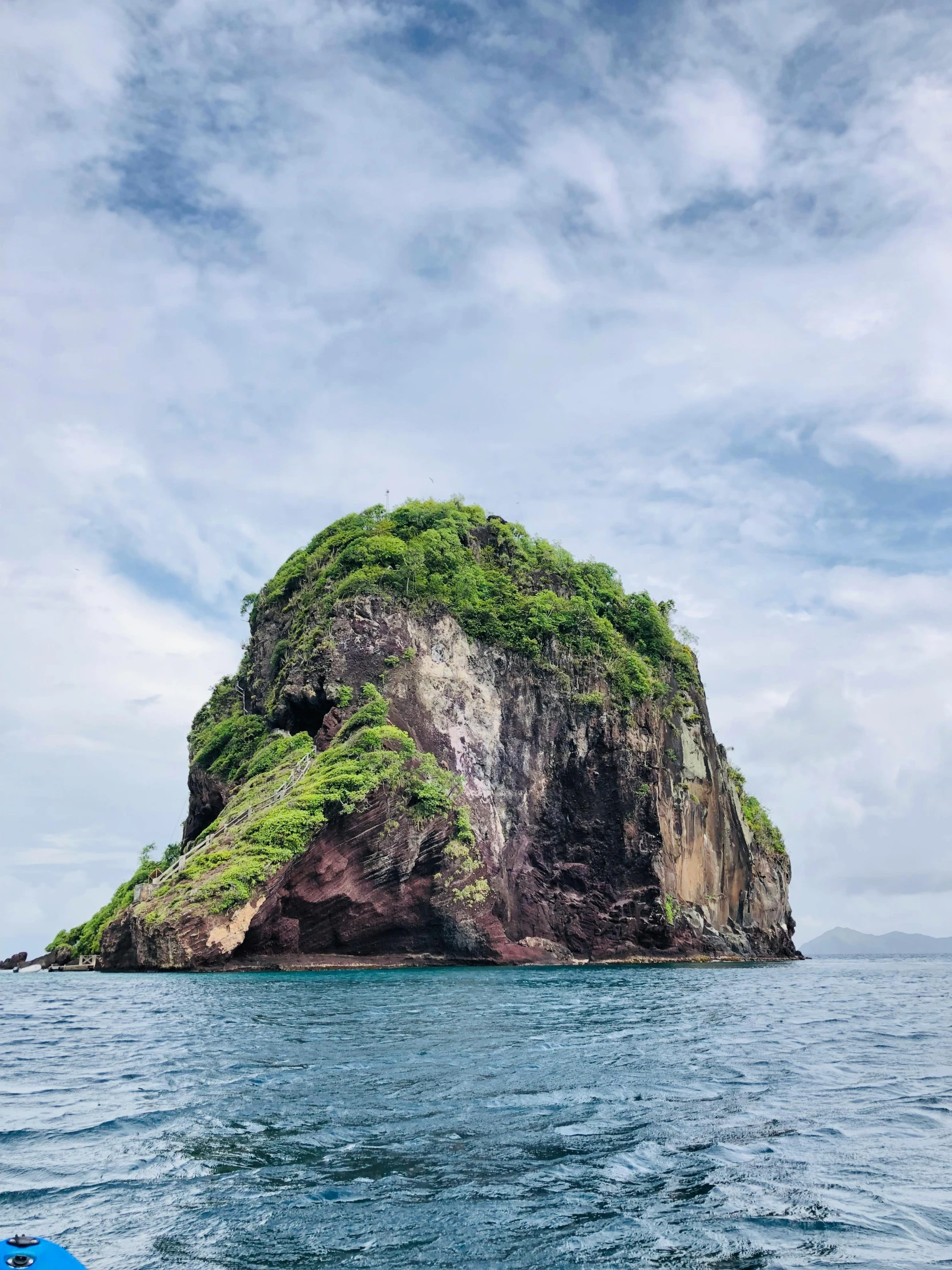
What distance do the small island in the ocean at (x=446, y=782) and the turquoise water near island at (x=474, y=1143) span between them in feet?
61.2

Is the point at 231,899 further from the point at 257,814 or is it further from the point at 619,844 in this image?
the point at 619,844

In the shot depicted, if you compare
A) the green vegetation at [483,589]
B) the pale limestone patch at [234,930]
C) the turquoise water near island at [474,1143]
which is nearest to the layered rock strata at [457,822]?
the pale limestone patch at [234,930]

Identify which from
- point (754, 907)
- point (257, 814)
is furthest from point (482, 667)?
point (754, 907)

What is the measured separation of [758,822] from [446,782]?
4060 centimetres

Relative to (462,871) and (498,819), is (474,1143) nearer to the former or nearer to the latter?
(462,871)

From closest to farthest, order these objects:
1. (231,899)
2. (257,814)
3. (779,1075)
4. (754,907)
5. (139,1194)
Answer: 1. (139,1194)
2. (779,1075)
3. (231,899)
4. (257,814)
5. (754,907)

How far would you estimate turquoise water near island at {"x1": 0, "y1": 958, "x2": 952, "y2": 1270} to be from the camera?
6.95 meters

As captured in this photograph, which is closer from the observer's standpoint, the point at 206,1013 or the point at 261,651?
the point at 206,1013

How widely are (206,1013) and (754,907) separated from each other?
55.4 m

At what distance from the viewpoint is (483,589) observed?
55.5 metres

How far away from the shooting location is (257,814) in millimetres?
39719

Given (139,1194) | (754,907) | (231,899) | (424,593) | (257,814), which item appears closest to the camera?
(139,1194)

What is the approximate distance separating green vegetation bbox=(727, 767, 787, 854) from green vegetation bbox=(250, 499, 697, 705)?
1435 centimetres

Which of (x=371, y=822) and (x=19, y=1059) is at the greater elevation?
(x=371, y=822)
